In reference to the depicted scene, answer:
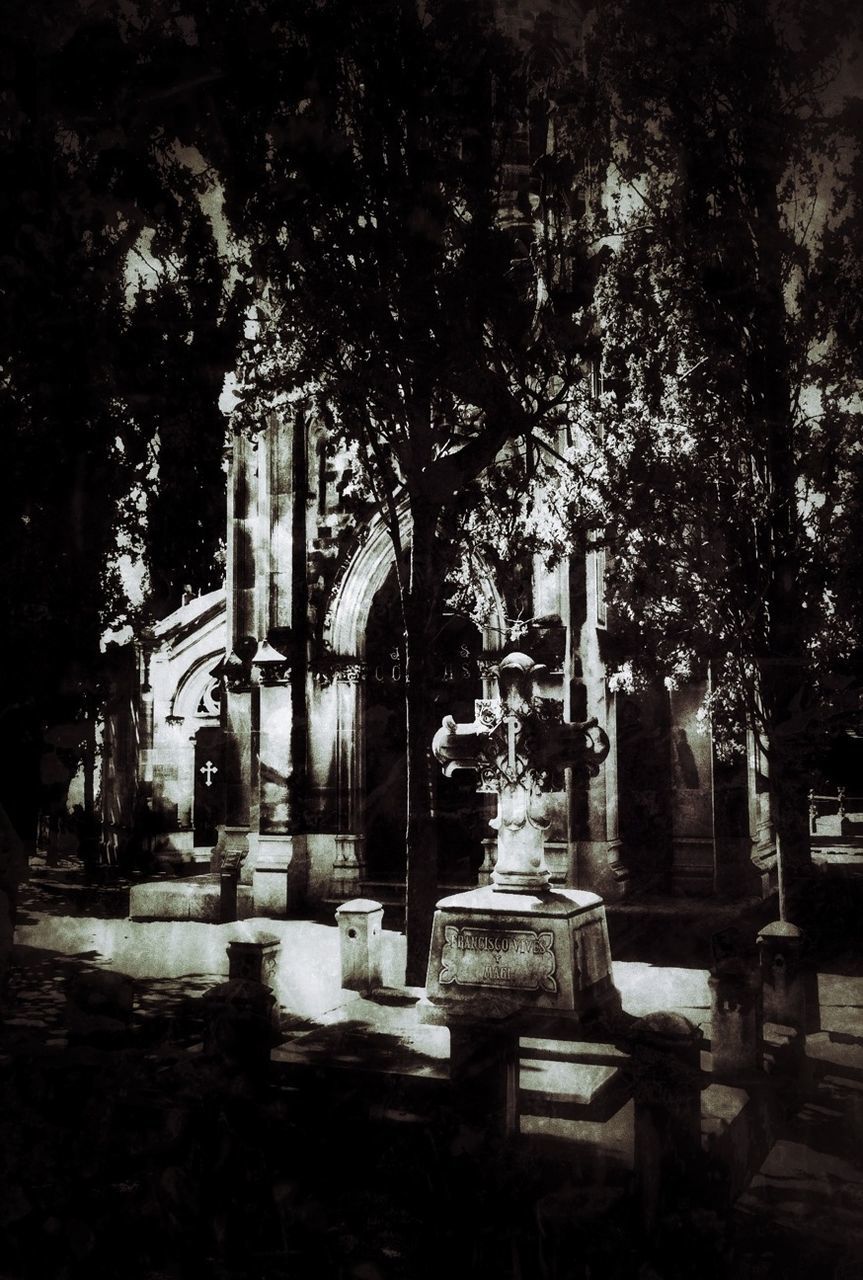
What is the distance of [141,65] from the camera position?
3.56 metres

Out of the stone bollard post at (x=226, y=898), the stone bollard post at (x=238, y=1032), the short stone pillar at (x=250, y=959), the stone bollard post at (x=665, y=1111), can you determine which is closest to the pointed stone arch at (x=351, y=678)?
the stone bollard post at (x=226, y=898)

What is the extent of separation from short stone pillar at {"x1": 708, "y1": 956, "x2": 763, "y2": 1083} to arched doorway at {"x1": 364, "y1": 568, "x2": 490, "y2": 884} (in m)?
2.51

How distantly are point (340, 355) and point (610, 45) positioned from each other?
1911 mm

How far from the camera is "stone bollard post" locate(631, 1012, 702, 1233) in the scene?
315cm

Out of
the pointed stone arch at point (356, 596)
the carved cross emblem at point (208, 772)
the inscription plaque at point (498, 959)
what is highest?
the pointed stone arch at point (356, 596)

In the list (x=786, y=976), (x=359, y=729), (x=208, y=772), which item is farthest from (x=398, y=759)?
(x=208, y=772)

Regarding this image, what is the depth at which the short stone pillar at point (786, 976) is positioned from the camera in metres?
5.62

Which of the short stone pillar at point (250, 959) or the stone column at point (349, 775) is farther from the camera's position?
the stone column at point (349, 775)

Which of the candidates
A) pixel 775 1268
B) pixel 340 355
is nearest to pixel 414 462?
pixel 340 355

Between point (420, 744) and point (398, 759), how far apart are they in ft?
3.67

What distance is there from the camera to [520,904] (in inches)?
198

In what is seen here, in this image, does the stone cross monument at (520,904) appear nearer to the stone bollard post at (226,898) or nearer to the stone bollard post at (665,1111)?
the stone bollard post at (226,898)

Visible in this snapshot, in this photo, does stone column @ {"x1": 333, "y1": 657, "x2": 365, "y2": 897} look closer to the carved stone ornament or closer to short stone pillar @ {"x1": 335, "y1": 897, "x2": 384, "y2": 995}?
the carved stone ornament

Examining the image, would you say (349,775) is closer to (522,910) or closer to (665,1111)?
(522,910)
